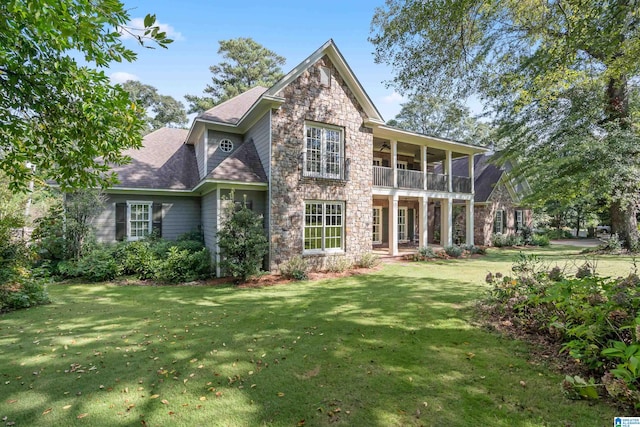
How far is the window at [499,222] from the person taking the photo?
20.3m

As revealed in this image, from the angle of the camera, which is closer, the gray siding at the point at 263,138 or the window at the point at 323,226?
the gray siding at the point at 263,138

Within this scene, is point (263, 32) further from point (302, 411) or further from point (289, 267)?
point (302, 411)

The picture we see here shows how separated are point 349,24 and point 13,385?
11.0 m

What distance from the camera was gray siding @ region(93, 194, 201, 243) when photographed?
39.0 feet

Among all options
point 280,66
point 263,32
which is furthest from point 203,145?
point 280,66

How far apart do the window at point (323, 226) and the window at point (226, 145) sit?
4514 millimetres

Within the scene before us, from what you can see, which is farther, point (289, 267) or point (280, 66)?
point (280, 66)

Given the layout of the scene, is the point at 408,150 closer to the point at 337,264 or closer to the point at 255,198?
the point at 337,264

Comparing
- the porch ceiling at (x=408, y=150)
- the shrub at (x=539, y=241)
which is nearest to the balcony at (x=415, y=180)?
the porch ceiling at (x=408, y=150)

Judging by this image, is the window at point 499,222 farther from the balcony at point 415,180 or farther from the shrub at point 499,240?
the balcony at point 415,180

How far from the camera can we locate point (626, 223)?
593 inches

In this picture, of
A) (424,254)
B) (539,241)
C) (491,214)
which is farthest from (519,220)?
(424,254)

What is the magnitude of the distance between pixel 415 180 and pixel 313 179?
714 cm

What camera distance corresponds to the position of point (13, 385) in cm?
351
